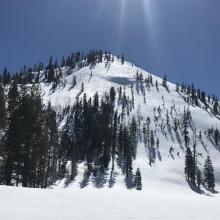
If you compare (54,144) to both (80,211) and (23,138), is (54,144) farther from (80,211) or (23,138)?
(80,211)

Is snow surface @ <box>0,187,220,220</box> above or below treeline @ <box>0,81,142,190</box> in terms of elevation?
below

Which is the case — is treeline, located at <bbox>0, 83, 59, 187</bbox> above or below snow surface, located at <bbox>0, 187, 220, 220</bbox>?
above

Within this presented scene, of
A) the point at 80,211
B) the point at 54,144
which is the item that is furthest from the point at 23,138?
the point at 80,211

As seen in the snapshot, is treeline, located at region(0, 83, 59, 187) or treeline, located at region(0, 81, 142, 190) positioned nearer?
treeline, located at region(0, 83, 59, 187)

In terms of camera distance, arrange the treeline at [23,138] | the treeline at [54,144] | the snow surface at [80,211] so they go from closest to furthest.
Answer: the snow surface at [80,211] < the treeline at [23,138] < the treeline at [54,144]

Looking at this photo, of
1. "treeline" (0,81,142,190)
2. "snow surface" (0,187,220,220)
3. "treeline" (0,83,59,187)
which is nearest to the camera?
"snow surface" (0,187,220,220)

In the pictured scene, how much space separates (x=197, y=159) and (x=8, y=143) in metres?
120

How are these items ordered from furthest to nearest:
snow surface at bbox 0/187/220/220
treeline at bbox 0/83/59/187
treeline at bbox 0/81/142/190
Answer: treeline at bbox 0/81/142/190 < treeline at bbox 0/83/59/187 < snow surface at bbox 0/187/220/220

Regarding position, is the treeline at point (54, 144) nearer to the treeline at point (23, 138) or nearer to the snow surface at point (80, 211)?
the treeline at point (23, 138)

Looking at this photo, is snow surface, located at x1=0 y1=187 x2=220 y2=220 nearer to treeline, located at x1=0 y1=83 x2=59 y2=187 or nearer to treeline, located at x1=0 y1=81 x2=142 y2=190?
treeline, located at x1=0 y1=81 x2=142 y2=190

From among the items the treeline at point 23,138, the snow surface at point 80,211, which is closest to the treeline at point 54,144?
the treeline at point 23,138

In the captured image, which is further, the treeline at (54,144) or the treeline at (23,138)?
the treeline at (54,144)

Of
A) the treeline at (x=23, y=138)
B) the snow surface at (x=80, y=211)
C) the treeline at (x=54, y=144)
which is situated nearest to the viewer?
the snow surface at (x=80, y=211)

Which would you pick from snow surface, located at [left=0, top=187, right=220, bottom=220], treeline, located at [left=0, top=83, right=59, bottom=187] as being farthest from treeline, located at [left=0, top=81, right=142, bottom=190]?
snow surface, located at [left=0, top=187, right=220, bottom=220]
